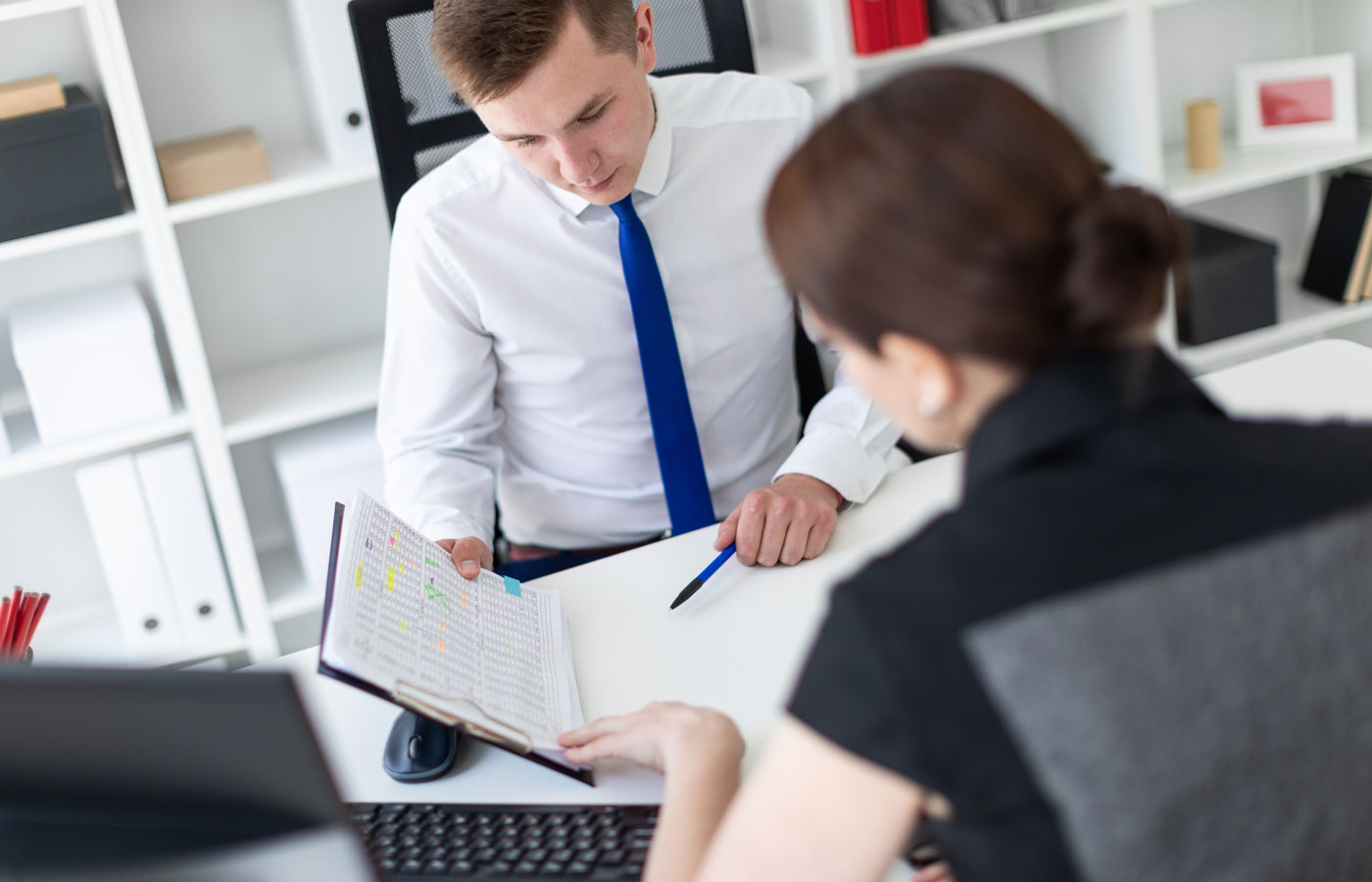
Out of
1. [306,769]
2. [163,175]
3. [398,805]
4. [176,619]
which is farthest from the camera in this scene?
[176,619]

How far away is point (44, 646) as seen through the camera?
8.12ft

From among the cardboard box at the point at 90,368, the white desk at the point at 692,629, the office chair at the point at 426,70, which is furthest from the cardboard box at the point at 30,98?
the white desk at the point at 692,629

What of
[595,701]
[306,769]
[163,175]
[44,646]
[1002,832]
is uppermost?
[163,175]

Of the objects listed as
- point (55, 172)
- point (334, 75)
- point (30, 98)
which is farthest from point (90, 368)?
point (334, 75)

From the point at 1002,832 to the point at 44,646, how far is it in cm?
235

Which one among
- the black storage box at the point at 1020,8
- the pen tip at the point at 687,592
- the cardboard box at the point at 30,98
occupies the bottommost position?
the pen tip at the point at 687,592

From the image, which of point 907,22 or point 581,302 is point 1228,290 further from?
point 581,302

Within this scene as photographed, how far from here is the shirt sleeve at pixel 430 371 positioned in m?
1.54

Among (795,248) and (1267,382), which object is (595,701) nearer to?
(795,248)

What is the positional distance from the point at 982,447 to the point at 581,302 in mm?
984

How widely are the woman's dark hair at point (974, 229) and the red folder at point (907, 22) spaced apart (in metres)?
1.73

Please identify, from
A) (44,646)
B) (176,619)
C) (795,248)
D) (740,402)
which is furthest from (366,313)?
(795,248)

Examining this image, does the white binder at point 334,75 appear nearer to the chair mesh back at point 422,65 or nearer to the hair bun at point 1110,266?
the chair mesh back at point 422,65

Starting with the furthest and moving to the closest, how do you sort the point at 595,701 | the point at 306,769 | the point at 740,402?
the point at 740,402 → the point at 595,701 → the point at 306,769
